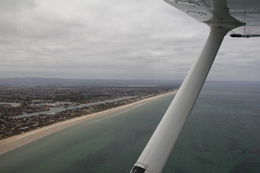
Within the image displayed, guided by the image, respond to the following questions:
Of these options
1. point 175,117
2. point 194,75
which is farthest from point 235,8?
point 175,117

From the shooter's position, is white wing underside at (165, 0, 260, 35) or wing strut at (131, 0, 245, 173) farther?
white wing underside at (165, 0, 260, 35)

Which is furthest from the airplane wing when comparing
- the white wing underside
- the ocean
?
the ocean

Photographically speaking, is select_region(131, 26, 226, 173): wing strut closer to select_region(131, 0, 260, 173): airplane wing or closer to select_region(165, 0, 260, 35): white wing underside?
select_region(131, 0, 260, 173): airplane wing

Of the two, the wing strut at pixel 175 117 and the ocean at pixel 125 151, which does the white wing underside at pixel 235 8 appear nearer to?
the wing strut at pixel 175 117

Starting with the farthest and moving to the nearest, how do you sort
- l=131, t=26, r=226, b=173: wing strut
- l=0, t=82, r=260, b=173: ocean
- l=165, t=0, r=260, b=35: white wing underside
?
l=0, t=82, r=260, b=173: ocean
l=165, t=0, r=260, b=35: white wing underside
l=131, t=26, r=226, b=173: wing strut

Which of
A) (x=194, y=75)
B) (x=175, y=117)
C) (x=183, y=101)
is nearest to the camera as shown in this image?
(x=175, y=117)

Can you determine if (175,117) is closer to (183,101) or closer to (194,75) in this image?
(183,101)

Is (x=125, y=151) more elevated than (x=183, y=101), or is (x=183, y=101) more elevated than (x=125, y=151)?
(x=183, y=101)

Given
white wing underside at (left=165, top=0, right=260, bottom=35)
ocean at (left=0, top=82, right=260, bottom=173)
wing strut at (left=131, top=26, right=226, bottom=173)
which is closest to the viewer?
wing strut at (left=131, top=26, right=226, bottom=173)

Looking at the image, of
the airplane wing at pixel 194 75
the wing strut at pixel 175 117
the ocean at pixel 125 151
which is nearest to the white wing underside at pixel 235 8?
the airplane wing at pixel 194 75

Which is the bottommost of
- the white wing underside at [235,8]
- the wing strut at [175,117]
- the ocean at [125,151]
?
the ocean at [125,151]
